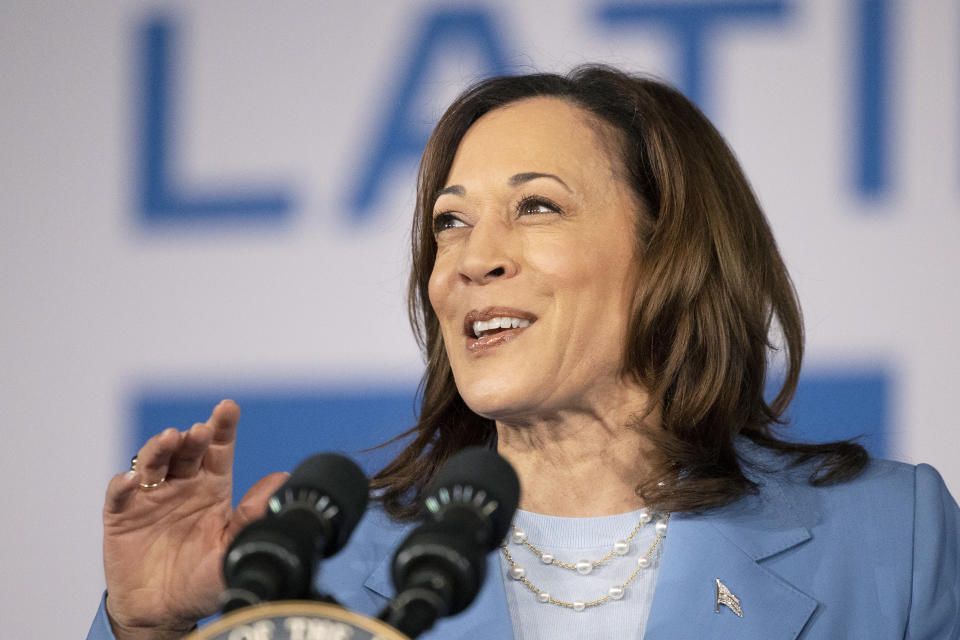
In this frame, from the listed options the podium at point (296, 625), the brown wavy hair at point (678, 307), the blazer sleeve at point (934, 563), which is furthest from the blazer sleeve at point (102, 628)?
the blazer sleeve at point (934, 563)

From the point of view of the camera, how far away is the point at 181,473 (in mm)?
1462

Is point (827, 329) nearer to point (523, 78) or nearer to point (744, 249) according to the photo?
A: point (744, 249)

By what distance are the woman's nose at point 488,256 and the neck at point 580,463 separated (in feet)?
0.84

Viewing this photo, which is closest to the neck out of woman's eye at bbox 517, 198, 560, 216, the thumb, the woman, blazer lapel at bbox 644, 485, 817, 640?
the woman

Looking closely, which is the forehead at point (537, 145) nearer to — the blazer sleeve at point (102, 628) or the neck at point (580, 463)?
the neck at point (580, 463)

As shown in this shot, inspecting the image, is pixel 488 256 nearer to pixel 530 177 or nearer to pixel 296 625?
pixel 530 177

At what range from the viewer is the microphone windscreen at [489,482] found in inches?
39.8

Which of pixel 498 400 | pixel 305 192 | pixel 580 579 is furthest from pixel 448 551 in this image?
pixel 305 192

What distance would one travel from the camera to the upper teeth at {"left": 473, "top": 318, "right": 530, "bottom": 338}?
5.93ft

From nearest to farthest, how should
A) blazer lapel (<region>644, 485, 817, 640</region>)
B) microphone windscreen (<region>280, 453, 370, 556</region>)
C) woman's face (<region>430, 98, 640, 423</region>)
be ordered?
microphone windscreen (<region>280, 453, 370, 556</region>), blazer lapel (<region>644, 485, 817, 640</region>), woman's face (<region>430, 98, 640, 423</region>)

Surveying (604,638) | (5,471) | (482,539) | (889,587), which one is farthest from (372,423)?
(482,539)

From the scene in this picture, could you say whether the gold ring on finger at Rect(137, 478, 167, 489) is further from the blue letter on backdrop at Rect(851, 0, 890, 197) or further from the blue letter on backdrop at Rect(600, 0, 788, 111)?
the blue letter on backdrop at Rect(851, 0, 890, 197)

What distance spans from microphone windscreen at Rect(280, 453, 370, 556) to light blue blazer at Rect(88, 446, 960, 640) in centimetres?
69

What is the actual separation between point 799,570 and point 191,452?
94 centimetres
